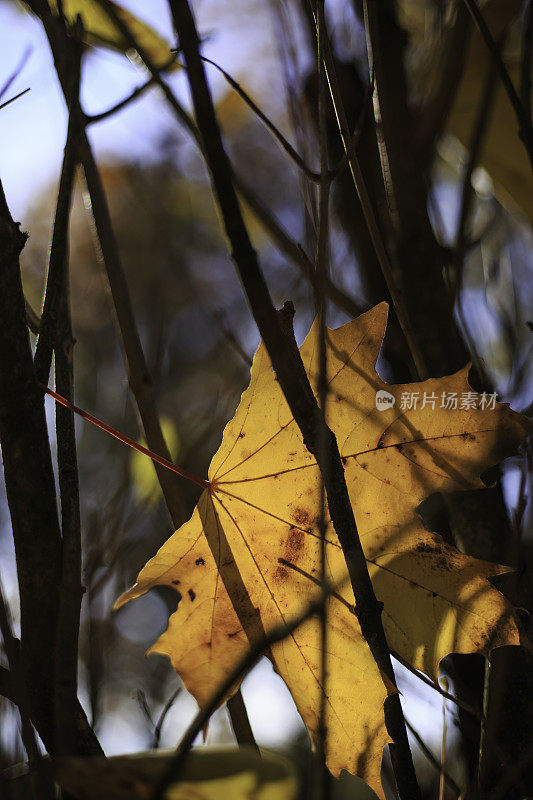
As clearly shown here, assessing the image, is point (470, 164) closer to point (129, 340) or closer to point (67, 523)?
point (129, 340)

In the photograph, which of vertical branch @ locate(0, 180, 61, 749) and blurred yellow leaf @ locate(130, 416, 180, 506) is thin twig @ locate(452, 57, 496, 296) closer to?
vertical branch @ locate(0, 180, 61, 749)

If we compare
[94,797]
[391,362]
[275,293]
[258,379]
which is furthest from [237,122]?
[94,797]

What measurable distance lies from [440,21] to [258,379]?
2.49ft

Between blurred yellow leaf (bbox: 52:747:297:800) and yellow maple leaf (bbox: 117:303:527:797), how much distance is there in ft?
0.63

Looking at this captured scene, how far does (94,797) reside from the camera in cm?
25

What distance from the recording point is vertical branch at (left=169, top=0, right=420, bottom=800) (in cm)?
30

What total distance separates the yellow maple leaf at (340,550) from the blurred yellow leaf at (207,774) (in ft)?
0.63

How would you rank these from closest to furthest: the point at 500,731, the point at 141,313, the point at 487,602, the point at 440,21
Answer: the point at 487,602
the point at 500,731
the point at 440,21
the point at 141,313

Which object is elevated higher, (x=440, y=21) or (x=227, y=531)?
(x=440, y=21)

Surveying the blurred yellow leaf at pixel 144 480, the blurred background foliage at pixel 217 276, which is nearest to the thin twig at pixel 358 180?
the blurred background foliage at pixel 217 276

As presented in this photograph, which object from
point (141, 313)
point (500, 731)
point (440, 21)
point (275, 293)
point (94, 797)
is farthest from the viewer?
point (141, 313)

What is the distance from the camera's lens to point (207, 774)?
11.3 inches

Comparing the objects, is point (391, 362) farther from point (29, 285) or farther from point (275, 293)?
point (29, 285)

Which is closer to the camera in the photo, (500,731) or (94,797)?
(94,797)
